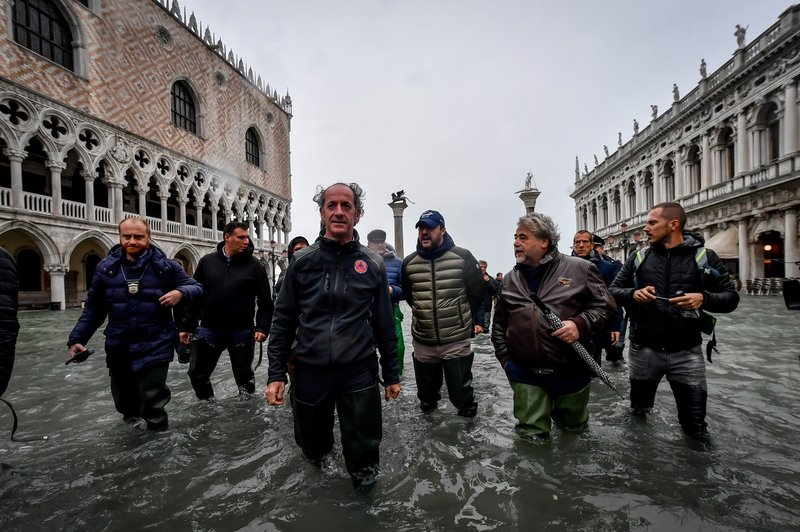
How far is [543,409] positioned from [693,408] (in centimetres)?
121

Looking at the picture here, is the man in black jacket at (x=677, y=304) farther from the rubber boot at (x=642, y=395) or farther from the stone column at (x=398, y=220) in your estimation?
the stone column at (x=398, y=220)

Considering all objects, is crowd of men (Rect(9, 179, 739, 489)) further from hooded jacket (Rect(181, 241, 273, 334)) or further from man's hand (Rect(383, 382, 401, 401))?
hooded jacket (Rect(181, 241, 273, 334))

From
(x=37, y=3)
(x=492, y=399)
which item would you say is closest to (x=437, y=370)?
(x=492, y=399)

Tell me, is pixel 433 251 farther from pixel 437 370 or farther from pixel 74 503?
pixel 74 503

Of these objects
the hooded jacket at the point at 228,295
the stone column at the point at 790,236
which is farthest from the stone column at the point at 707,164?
the hooded jacket at the point at 228,295

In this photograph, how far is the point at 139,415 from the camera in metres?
3.30

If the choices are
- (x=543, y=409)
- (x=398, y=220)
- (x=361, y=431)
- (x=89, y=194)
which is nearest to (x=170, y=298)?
(x=361, y=431)

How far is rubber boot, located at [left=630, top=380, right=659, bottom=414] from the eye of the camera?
305 cm

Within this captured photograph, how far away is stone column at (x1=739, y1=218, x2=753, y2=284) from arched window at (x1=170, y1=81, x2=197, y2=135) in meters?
33.7

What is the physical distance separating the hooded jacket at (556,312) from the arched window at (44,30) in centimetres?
2318

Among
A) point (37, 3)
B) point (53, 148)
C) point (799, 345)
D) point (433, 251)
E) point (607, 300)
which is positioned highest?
point (37, 3)

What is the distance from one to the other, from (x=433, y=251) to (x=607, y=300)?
1598 mm

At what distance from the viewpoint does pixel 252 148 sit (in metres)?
30.6

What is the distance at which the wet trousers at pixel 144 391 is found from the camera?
3.03 metres
